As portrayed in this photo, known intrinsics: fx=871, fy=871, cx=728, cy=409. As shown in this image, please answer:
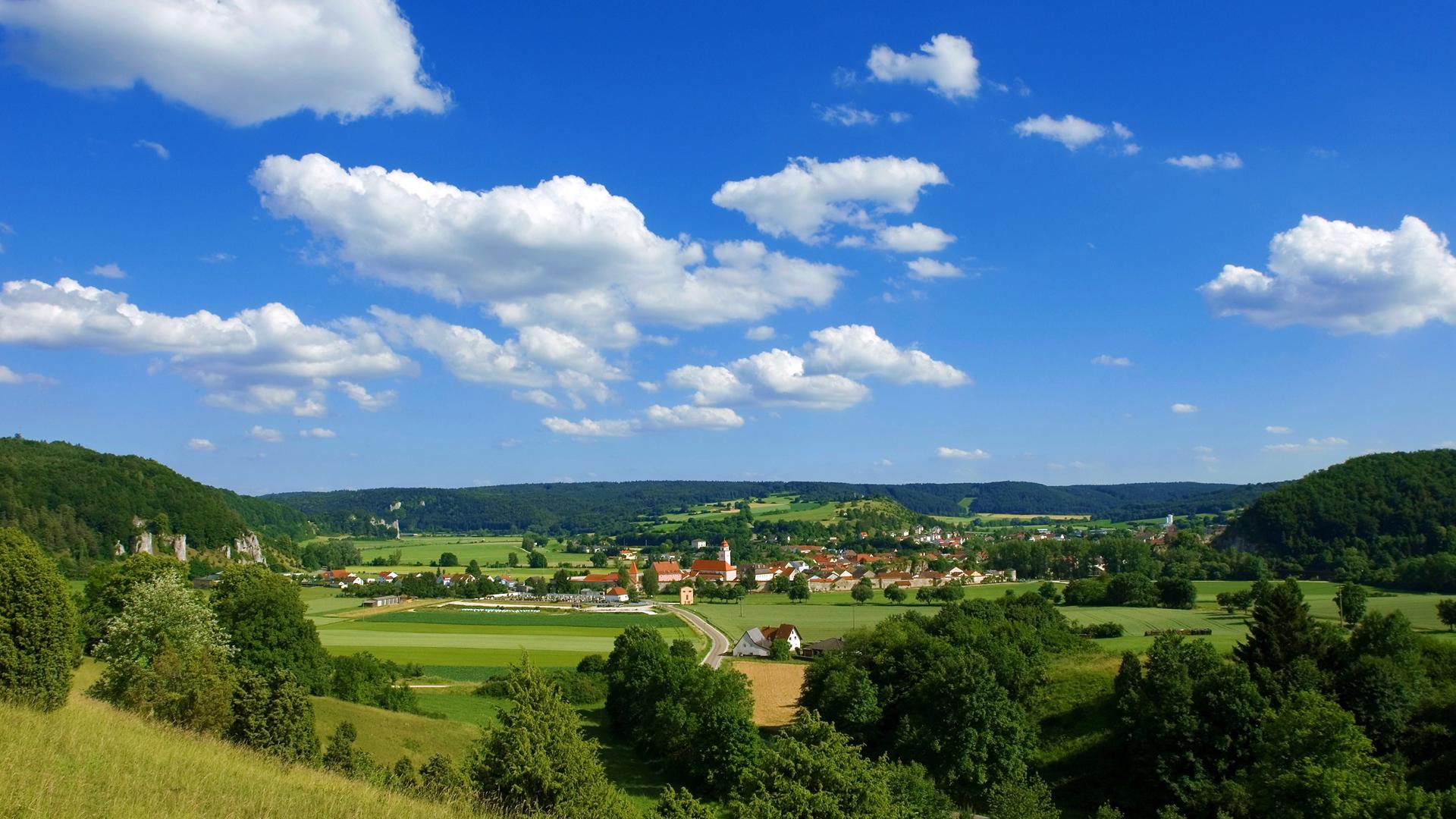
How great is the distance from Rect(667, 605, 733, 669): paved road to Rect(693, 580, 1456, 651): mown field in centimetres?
110

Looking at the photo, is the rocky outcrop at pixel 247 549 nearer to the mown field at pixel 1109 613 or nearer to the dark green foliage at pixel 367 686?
the mown field at pixel 1109 613

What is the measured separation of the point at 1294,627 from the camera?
34719mm

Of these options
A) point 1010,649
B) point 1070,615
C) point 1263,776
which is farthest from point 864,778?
point 1070,615

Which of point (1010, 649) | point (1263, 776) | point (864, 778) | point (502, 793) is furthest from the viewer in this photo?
point (1010, 649)

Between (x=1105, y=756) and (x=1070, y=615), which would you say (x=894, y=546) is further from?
(x=1105, y=756)

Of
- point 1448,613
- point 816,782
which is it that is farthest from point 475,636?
point 1448,613

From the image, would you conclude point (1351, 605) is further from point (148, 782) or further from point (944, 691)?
point (148, 782)

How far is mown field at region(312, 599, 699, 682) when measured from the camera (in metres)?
60.4

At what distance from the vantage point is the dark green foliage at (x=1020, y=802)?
81.4 ft

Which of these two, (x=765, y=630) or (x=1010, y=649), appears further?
(x=765, y=630)

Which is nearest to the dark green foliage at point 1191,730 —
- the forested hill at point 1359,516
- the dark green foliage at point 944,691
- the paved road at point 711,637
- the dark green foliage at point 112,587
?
the dark green foliage at point 944,691

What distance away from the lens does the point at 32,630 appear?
16328 mm

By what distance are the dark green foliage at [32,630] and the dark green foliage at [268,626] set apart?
1737cm

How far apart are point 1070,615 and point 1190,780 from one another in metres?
46.7
